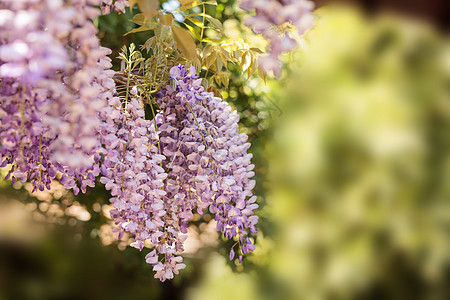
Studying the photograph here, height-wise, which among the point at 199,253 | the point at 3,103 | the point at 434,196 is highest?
the point at 434,196

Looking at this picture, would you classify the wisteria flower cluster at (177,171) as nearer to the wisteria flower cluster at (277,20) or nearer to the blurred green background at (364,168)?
the wisteria flower cluster at (277,20)

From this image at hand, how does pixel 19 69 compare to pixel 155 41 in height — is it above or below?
above

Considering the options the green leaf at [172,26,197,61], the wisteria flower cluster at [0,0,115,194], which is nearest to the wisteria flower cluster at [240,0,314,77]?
the wisteria flower cluster at [0,0,115,194]

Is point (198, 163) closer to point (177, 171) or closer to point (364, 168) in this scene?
point (177, 171)

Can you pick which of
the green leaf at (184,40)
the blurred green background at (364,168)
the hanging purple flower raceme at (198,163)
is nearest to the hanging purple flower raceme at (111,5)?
the green leaf at (184,40)

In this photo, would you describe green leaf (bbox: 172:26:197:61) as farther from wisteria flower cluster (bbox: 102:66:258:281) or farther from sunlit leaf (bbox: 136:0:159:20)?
sunlit leaf (bbox: 136:0:159:20)

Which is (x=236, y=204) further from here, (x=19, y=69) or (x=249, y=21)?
(x=19, y=69)

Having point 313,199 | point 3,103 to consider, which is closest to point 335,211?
point 313,199
